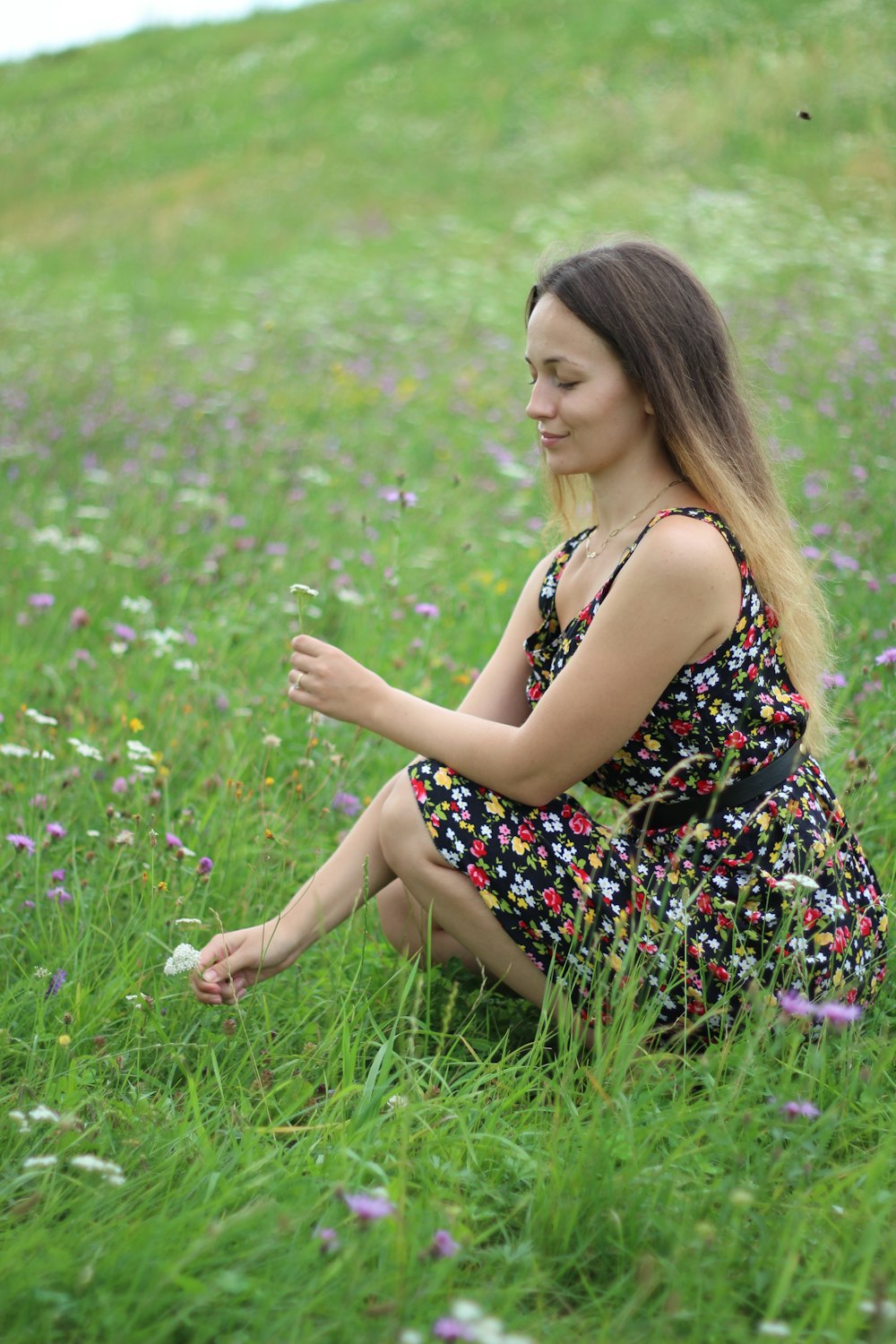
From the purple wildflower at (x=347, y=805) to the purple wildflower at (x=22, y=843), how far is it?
2.12 feet

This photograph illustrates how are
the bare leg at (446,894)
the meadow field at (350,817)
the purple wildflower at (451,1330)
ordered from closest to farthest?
the purple wildflower at (451,1330), the meadow field at (350,817), the bare leg at (446,894)

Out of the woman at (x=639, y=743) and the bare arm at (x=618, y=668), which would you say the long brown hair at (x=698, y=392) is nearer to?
the woman at (x=639, y=743)

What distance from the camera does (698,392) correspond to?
6.63 ft

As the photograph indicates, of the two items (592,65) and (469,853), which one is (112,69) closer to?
(592,65)

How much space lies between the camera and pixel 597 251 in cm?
204

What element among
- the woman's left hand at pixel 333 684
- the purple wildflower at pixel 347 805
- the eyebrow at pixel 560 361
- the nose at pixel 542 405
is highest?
the eyebrow at pixel 560 361

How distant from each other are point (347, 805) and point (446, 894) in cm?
73

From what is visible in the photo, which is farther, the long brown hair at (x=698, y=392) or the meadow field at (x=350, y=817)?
the long brown hair at (x=698, y=392)

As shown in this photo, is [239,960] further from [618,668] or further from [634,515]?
[634,515]

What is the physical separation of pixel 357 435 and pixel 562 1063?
3.63 meters

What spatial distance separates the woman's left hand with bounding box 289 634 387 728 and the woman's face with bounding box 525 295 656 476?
496 mm

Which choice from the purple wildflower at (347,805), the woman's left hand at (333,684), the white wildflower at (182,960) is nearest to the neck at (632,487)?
the woman's left hand at (333,684)

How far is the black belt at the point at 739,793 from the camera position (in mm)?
1932

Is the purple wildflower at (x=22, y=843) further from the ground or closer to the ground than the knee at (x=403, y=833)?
closer to the ground
